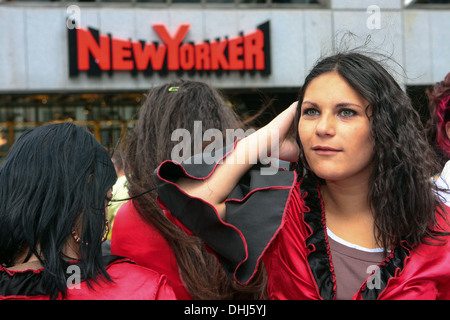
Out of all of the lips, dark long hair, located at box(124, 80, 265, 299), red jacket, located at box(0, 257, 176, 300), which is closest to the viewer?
red jacket, located at box(0, 257, 176, 300)

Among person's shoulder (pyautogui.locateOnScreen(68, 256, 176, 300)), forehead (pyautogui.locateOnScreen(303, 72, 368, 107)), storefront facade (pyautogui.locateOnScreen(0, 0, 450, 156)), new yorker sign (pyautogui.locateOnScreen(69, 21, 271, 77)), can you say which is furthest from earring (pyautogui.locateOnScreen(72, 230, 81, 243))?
new yorker sign (pyautogui.locateOnScreen(69, 21, 271, 77))

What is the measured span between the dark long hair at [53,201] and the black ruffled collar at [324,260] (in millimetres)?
613

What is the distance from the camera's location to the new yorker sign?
913 cm

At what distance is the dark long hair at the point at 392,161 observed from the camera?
146cm

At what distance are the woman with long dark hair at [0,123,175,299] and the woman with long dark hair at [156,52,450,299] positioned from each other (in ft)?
0.70

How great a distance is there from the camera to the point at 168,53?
942cm

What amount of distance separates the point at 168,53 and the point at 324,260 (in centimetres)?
839

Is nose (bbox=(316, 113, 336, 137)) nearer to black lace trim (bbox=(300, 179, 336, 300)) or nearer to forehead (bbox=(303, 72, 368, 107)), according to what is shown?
forehead (bbox=(303, 72, 368, 107))

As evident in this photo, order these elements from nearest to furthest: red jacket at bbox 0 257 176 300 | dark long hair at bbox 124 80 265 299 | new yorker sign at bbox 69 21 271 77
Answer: red jacket at bbox 0 257 176 300, dark long hair at bbox 124 80 265 299, new yorker sign at bbox 69 21 271 77

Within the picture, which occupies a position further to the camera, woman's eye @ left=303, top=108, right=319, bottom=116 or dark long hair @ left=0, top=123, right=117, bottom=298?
woman's eye @ left=303, top=108, right=319, bottom=116

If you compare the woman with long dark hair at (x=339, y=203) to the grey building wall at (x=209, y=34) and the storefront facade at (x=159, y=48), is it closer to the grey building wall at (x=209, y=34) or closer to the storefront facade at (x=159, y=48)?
the storefront facade at (x=159, y=48)

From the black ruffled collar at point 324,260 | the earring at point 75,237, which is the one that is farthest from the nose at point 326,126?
the earring at point 75,237

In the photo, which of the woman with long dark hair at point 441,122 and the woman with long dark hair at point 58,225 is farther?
the woman with long dark hair at point 441,122

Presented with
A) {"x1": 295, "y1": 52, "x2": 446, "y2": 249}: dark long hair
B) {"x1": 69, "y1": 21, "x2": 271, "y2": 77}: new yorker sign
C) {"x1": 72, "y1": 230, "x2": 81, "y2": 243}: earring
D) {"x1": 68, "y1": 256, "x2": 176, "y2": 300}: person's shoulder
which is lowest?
{"x1": 68, "y1": 256, "x2": 176, "y2": 300}: person's shoulder
